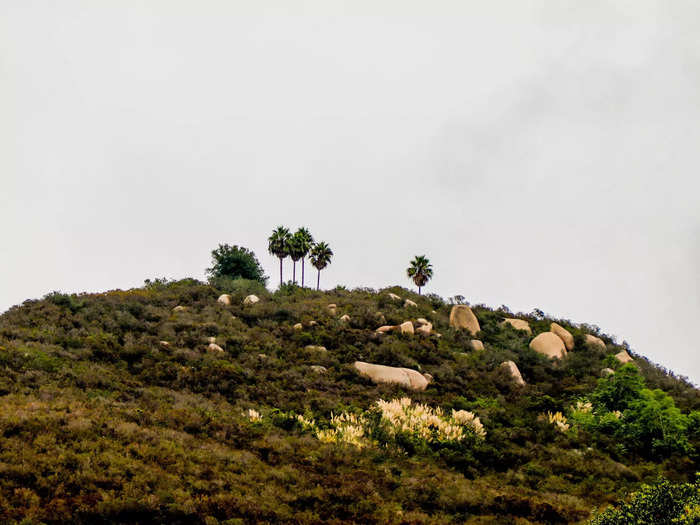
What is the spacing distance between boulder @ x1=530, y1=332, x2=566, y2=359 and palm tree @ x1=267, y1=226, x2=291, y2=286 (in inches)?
1265

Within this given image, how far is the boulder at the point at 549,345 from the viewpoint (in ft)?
98.7

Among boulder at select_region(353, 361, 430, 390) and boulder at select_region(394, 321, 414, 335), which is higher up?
boulder at select_region(394, 321, 414, 335)

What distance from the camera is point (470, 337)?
31438 millimetres

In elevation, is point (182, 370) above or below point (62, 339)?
below

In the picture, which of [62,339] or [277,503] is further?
[62,339]

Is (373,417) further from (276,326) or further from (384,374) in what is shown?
(276,326)

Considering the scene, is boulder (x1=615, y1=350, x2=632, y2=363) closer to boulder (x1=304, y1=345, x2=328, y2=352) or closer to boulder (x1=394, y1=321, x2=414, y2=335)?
boulder (x1=394, y1=321, x2=414, y2=335)

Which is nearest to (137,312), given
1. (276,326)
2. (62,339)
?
(62,339)

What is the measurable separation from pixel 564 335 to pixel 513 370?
9377 mm

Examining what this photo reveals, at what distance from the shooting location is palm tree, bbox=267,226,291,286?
55.4 meters

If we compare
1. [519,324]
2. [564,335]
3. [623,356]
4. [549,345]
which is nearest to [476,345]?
[549,345]

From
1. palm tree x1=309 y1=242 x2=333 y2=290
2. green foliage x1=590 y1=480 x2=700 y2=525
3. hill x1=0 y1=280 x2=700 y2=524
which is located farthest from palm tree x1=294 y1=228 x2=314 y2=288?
green foliage x1=590 y1=480 x2=700 y2=525

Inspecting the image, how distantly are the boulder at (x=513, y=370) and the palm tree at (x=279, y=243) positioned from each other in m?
34.2

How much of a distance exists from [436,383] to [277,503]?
1449 cm
